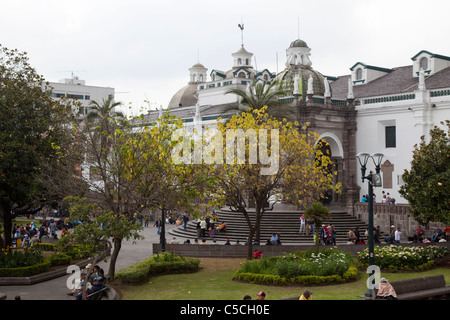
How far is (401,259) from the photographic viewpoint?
19.2 meters

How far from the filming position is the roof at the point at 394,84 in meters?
35.3

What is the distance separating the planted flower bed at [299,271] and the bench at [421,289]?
3.05 metres

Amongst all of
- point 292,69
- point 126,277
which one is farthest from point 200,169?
point 292,69

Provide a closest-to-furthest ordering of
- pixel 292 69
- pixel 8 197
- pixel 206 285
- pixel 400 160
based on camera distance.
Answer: pixel 206 285 → pixel 8 197 → pixel 400 160 → pixel 292 69

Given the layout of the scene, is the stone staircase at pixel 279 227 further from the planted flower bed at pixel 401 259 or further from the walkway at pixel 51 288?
the planted flower bed at pixel 401 259

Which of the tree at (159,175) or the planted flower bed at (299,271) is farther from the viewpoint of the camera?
the tree at (159,175)

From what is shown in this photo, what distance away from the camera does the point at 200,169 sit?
2028 centimetres

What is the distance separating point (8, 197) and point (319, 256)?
12198mm

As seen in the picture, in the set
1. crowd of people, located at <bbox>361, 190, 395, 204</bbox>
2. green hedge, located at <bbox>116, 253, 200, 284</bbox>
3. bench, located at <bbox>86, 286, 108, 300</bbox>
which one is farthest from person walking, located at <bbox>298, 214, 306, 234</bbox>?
bench, located at <bbox>86, 286, 108, 300</bbox>

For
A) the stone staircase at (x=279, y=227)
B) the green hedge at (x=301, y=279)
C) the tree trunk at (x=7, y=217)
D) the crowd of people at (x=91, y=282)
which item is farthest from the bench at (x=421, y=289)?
the tree trunk at (x=7, y=217)

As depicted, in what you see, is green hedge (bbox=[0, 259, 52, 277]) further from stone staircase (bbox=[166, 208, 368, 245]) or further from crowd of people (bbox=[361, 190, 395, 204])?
crowd of people (bbox=[361, 190, 395, 204])

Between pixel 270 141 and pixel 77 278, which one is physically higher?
pixel 270 141

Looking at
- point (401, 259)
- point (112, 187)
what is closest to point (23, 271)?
point (112, 187)
